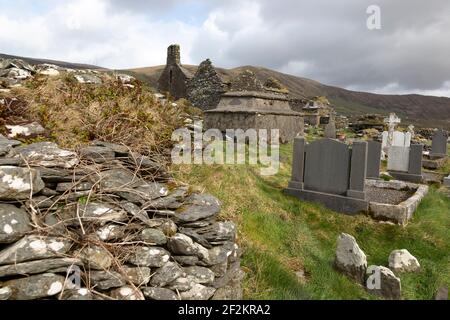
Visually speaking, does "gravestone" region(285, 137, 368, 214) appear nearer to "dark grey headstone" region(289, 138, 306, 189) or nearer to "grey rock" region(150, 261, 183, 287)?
"dark grey headstone" region(289, 138, 306, 189)

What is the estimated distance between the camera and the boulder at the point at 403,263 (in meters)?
5.52

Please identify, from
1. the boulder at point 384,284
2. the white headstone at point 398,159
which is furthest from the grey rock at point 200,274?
the white headstone at point 398,159

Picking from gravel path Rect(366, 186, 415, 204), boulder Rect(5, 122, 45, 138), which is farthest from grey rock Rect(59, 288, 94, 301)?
gravel path Rect(366, 186, 415, 204)

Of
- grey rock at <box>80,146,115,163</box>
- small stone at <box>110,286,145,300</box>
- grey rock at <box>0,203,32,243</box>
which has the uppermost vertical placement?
grey rock at <box>80,146,115,163</box>

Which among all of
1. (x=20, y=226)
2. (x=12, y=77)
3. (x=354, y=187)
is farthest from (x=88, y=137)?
(x=354, y=187)

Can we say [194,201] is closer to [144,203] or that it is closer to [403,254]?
[144,203]

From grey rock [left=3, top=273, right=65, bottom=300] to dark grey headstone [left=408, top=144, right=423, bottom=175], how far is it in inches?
508

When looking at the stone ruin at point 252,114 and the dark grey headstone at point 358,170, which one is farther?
the stone ruin at point 252,114

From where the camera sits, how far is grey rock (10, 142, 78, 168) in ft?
10.7

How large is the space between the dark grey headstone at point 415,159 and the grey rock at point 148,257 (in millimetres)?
11852

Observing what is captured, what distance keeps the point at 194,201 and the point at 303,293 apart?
6.17 feet

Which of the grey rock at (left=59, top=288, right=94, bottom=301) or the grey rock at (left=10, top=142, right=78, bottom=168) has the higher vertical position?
the grey rock at (left=10, top=142, right=78, bottom=168)

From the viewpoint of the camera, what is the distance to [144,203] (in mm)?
3652

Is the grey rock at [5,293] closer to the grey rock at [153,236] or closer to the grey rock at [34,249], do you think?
the grey rock at [34,249]
